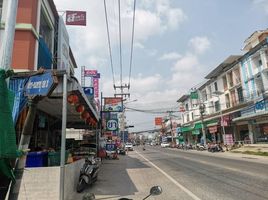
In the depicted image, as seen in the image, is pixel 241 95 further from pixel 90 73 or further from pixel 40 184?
pixel 40 184

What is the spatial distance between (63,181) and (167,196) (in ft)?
10.7

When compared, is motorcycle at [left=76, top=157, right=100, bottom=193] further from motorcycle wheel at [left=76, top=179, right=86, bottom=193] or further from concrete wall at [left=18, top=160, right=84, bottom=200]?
concrete wall at [left=18, top=160, right=84, bottom=200]

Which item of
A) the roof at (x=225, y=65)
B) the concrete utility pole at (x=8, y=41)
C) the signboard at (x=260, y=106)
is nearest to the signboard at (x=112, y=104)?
the signboard at (x=260, y=106)

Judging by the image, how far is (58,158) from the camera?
28.6ft

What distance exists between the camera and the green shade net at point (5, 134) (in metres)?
3.59

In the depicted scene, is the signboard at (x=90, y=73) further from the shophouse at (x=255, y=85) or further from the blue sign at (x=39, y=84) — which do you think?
the blue sign at (x=39, y=84)

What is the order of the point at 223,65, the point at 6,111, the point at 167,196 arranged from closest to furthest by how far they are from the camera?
the point at 6,111
the point at 167,196
the point at 223,65

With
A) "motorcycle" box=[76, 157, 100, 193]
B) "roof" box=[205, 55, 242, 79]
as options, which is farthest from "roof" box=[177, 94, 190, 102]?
"motorcycle" box=[76, 157, 100, 193]

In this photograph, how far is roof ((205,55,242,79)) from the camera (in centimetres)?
3956

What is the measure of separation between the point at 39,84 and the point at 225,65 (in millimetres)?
39934

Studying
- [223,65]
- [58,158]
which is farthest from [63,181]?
[223,65]

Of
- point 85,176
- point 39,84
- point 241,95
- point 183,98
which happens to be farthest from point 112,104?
point 183,98

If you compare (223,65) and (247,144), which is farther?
(223,65)

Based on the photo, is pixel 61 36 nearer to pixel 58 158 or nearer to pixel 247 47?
pixel 58 158
